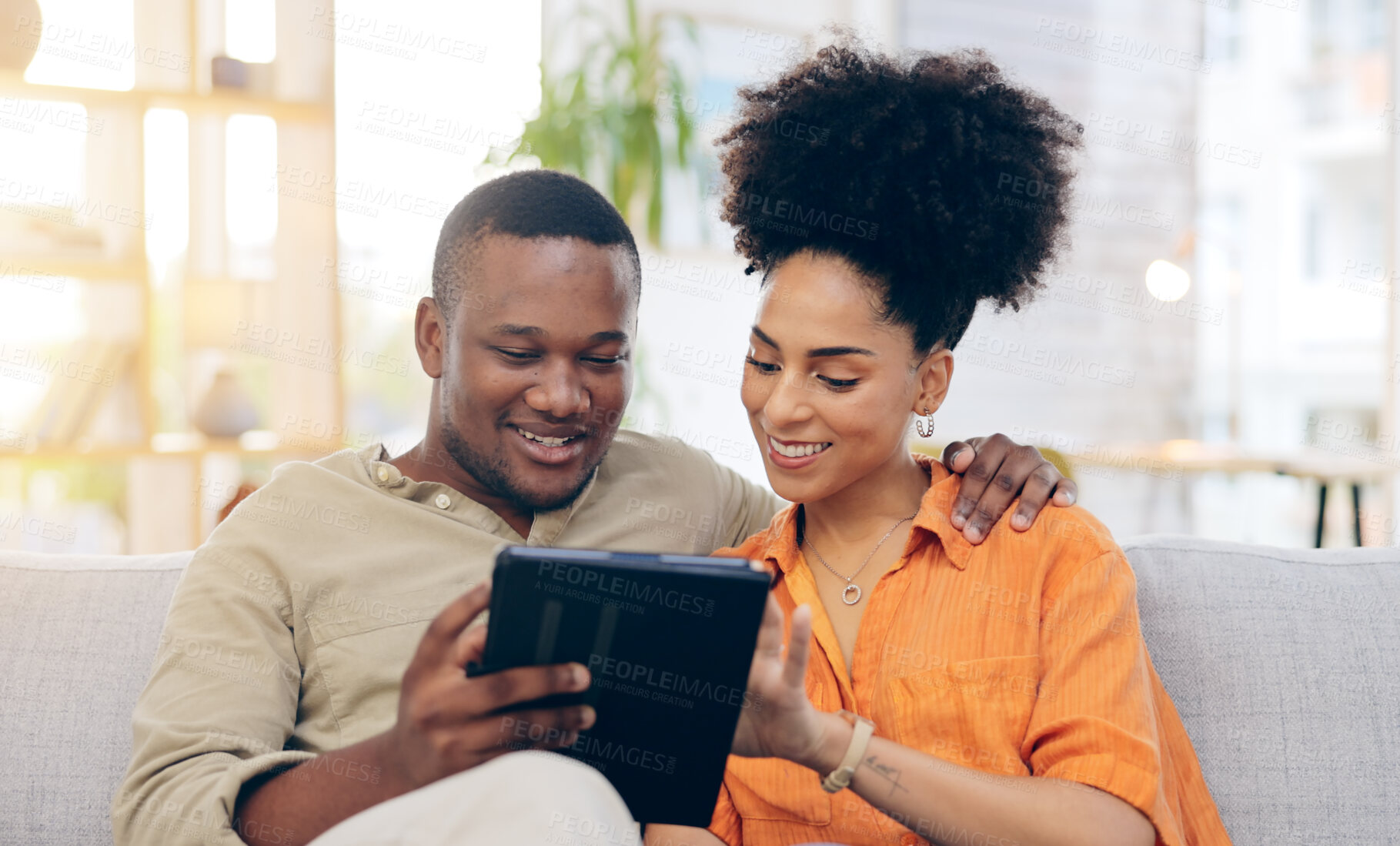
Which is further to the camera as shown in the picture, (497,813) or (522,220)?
(522,220)

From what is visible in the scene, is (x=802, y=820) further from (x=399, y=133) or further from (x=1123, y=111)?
(x=1123, y=111)

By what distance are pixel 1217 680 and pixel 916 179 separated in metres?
0.75

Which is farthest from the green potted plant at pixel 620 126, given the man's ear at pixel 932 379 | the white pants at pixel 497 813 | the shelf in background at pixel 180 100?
the white pants at pixel 497 813

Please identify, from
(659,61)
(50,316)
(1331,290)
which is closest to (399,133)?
(659,61)

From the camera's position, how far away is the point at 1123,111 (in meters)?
4.52

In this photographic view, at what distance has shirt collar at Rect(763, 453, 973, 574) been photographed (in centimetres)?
119

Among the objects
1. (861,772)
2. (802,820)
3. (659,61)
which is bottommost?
(802,820)

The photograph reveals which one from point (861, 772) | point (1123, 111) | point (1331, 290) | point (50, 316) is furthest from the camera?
point (1331, 290)

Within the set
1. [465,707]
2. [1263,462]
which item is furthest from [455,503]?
[1263,462]

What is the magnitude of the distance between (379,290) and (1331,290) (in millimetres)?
4466

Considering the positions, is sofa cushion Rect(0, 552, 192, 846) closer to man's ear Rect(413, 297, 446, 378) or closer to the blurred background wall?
Answer: man's ear Rect(413, 297, 446, 378)

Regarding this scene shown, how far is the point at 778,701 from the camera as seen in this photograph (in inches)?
36.5

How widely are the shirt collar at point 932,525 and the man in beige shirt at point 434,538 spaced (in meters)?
0.03

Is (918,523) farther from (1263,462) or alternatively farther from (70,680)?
(1263,462)
